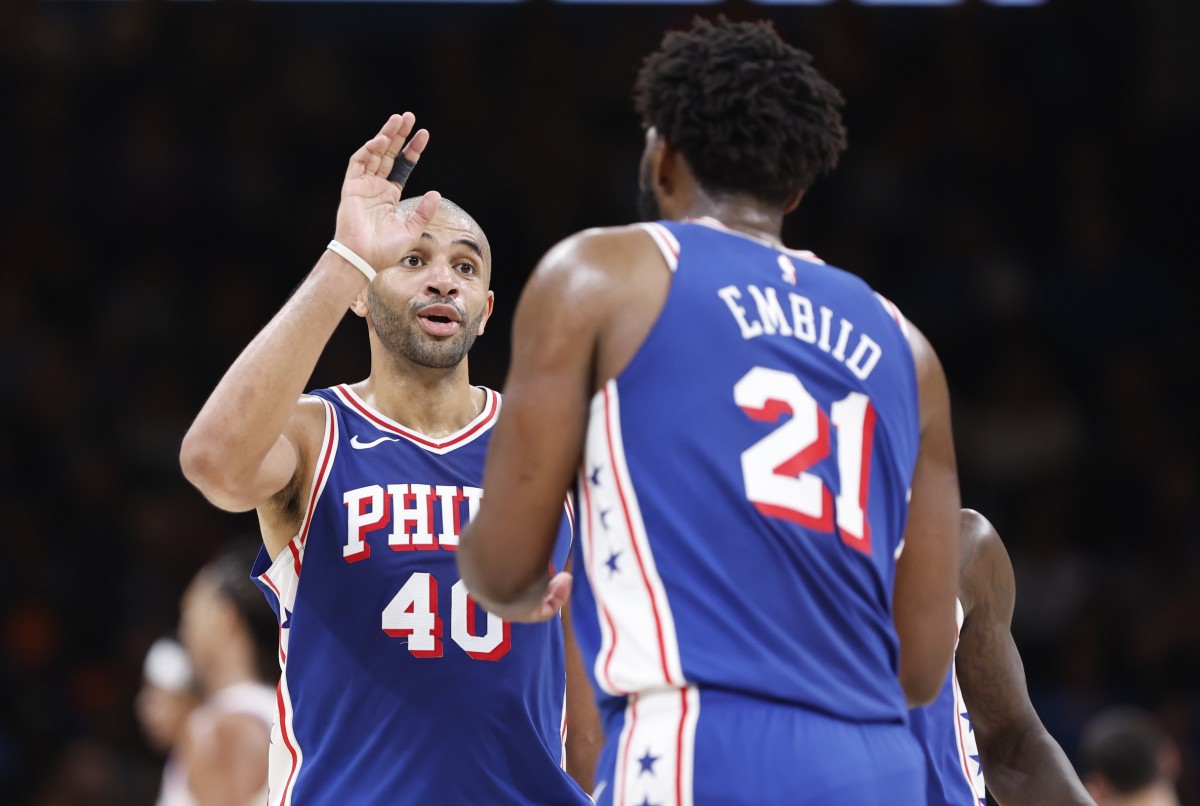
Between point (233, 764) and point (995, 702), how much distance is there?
3070 mm

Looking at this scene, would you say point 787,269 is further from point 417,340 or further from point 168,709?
point 168,709

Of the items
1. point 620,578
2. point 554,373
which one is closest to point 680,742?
→ point 620,578

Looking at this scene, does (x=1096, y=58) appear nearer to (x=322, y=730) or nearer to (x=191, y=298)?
(x=191, y=298)

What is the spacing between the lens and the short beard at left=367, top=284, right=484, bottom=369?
4.50m

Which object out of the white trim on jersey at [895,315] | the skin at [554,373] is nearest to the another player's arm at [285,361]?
the skin at [554,373]

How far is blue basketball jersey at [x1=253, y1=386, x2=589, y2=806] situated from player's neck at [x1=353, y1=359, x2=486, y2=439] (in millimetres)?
233

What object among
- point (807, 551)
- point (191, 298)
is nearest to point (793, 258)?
point (807, 551)

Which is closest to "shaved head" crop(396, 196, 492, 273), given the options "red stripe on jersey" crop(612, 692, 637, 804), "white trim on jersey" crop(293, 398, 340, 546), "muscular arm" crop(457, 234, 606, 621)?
"white trim on jersey" crop(293, 398, 340, 546)

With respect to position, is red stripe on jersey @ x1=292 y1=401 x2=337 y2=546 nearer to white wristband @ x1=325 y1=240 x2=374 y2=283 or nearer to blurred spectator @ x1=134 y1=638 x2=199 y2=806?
white wristband @ x1=325 y1=240 x2=374 y2=283

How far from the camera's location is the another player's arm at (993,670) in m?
4.49

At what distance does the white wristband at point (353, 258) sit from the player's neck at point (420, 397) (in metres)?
0.60

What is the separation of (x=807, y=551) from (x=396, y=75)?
976 cm

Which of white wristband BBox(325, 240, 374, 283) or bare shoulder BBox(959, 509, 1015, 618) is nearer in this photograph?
white wristband BBox(325, 240, 374, 283)

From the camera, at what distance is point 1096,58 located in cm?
1223
